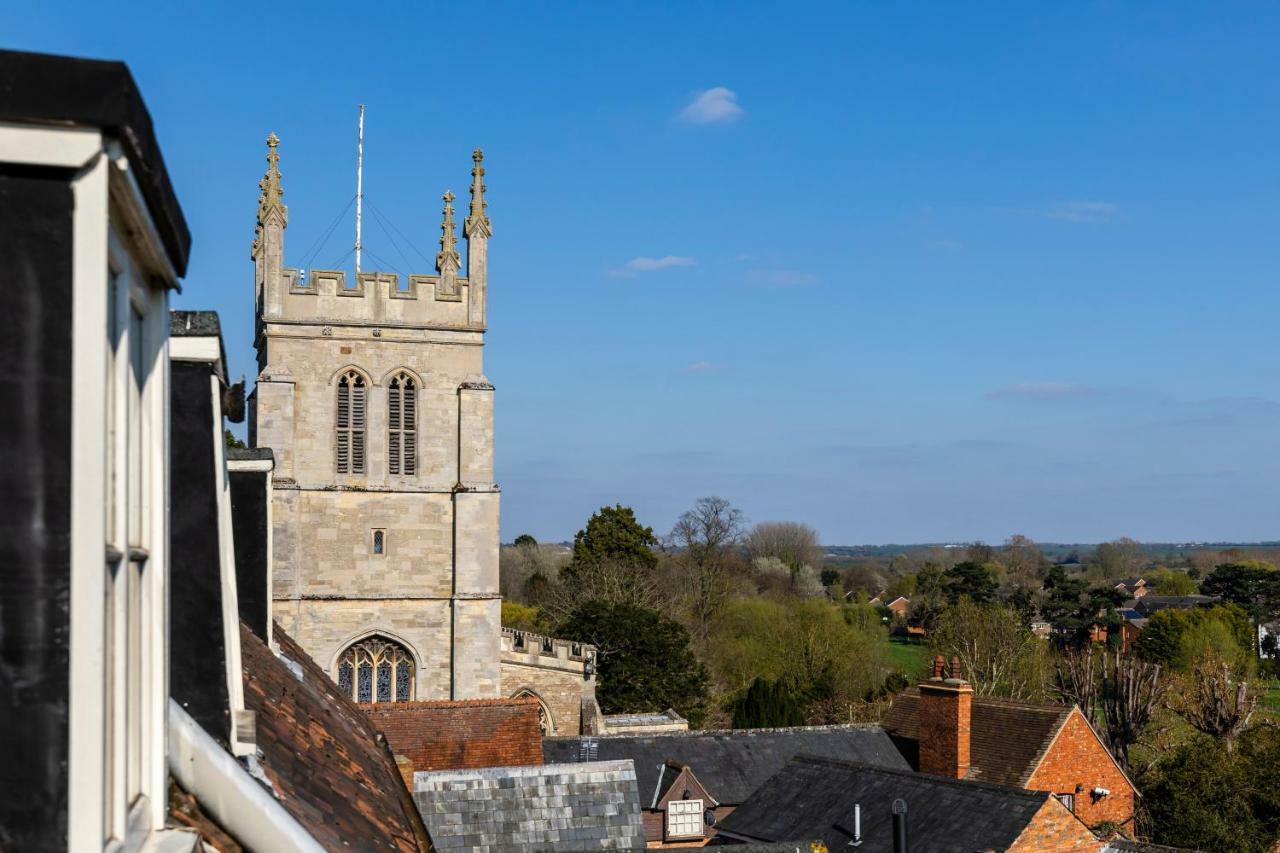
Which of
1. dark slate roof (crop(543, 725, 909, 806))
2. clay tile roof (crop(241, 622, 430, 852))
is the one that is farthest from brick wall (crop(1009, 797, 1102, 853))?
clay tile roof (crop(241, 622, 430, 852))

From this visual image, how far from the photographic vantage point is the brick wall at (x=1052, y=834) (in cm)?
1684

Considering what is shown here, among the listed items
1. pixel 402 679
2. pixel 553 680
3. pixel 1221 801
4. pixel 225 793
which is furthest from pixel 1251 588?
pixel 225 793

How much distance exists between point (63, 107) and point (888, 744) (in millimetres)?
29894

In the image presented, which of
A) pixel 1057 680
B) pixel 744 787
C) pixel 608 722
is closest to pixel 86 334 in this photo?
pixel 744 787

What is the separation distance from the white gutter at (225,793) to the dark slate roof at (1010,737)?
24.2 meters

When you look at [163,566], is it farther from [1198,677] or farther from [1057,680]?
[1057,680]

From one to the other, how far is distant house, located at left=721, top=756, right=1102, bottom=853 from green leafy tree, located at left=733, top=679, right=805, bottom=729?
1938 cm

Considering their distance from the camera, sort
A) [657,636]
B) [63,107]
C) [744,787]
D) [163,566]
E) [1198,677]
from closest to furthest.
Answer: [63,107] < [163,566] < [744,787] < [1198,677] < [657,636]

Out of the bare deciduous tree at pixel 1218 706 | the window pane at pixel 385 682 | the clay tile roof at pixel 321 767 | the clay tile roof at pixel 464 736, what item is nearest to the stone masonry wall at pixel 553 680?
the window pane at pixel 385 682

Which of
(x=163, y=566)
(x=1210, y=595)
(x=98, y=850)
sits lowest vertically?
(x=1210, y=595)

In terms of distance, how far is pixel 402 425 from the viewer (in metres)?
33.3

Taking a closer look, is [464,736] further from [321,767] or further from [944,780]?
[321,767]

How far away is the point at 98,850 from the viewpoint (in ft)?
5.56

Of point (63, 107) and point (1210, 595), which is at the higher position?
point (63, 107)
